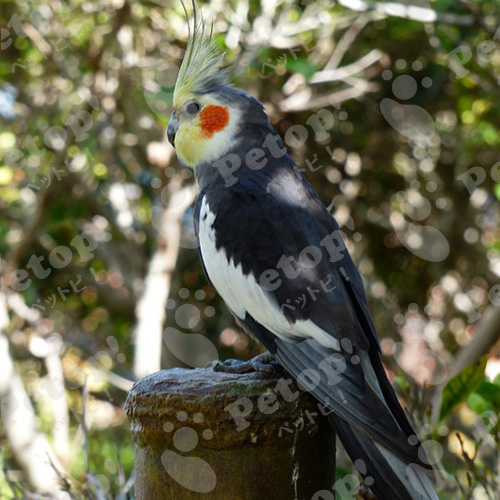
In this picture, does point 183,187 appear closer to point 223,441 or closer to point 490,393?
point 490,393

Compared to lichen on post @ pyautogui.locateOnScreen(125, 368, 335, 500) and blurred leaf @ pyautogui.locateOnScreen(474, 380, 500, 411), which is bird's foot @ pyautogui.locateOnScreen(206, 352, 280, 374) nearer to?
lichen on post @ pyautogui.locateOnScreen(125, 368, 335, 500)

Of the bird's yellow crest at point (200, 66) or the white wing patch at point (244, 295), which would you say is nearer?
the white wing patch at point (244, 295)

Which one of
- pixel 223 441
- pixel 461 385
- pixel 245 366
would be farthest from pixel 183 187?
pixel 223 441

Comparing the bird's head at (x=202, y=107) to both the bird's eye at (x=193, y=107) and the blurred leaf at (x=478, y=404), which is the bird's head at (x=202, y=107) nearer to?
the bird's eye at (x=193, y=107)

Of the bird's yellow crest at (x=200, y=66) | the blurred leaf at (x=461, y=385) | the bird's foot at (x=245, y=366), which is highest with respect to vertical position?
the bird's yellow crest at (x=200, y=66)

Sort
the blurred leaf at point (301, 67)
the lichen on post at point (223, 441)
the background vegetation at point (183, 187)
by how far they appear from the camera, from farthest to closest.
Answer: the background vegetation at point (183, 187), the blurred leaf at point (301, 67), the lichen on post at point (223, 441)

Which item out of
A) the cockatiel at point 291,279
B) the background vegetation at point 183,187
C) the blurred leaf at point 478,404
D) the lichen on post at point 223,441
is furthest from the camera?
the background vegetation at point 183,187

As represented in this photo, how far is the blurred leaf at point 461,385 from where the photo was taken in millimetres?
2318

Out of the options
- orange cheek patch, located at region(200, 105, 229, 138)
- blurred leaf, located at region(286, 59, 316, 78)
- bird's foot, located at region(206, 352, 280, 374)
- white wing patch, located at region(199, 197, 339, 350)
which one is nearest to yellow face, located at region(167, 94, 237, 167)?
orange cheek patch, located at region(200, 105, 229, 138)

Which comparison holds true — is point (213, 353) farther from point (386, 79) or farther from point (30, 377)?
point (386, 79)

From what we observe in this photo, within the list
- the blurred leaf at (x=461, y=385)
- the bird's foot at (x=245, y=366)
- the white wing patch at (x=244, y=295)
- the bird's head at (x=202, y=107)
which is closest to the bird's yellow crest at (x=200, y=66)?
the bird's head at (x=202, y=107)

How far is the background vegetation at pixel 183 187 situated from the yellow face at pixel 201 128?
1.17 m

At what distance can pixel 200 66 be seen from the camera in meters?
2.35

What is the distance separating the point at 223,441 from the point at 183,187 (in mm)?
3001
